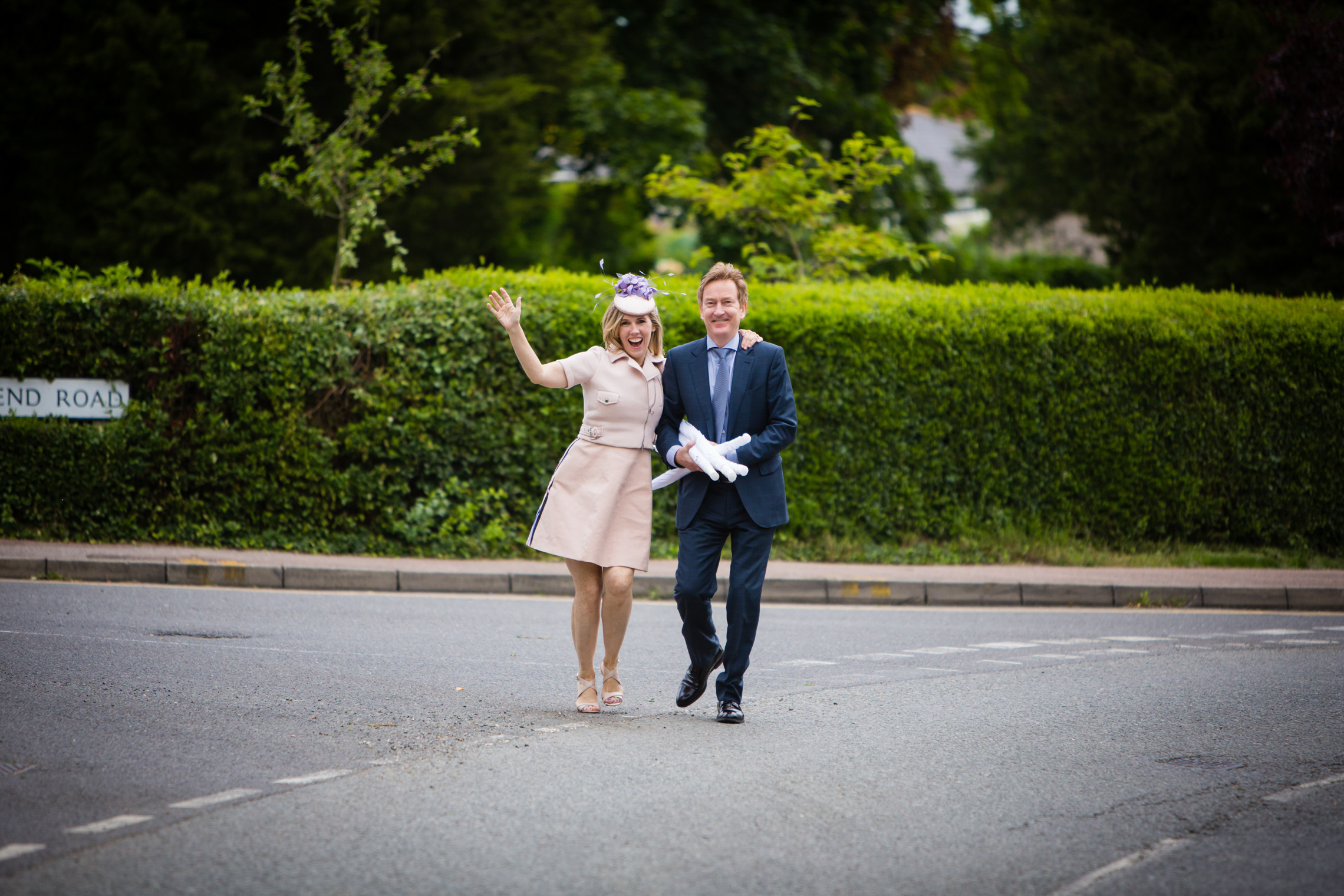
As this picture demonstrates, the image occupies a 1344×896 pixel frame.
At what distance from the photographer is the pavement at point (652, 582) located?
9562 mm

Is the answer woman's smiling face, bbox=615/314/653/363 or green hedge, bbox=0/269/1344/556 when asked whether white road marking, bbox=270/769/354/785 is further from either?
green hedge, bbox=0/269/1344/556

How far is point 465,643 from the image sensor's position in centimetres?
722

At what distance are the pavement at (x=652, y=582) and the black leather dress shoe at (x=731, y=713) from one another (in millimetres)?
4216

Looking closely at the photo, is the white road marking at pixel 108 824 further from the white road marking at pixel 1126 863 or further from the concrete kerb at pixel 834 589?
the concrete kerb at pixel 834 589

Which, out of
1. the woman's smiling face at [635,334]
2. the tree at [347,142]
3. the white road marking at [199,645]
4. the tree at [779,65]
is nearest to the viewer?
the woman's smiling face at [635,334]

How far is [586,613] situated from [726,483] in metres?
0.91

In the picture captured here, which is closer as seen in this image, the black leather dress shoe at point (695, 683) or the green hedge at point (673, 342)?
the black leather dress shoe at point (695, 683)

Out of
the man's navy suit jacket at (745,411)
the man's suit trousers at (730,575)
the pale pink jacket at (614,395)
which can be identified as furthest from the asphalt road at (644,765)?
the pale pink jacket at (614,395)

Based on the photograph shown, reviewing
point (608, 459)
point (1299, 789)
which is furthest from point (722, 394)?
point (1299, 789)

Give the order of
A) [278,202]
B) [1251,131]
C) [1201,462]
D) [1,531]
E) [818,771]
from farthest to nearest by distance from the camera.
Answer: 1. [1251,131]
2. [278,202]
3. [1201,462]
4. [1,531]
5. [818,771]

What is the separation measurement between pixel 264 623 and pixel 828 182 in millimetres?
10294

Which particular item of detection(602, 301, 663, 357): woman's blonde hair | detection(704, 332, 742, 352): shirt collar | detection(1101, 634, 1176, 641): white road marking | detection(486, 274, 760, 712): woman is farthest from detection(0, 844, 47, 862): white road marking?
detection(1101, 634, 1176, 641): white road marking

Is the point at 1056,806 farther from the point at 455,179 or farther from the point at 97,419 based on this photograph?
the point at 455,179

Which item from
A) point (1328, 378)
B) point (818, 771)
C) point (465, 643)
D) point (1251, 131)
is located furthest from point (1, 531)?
point (1251, 131)
